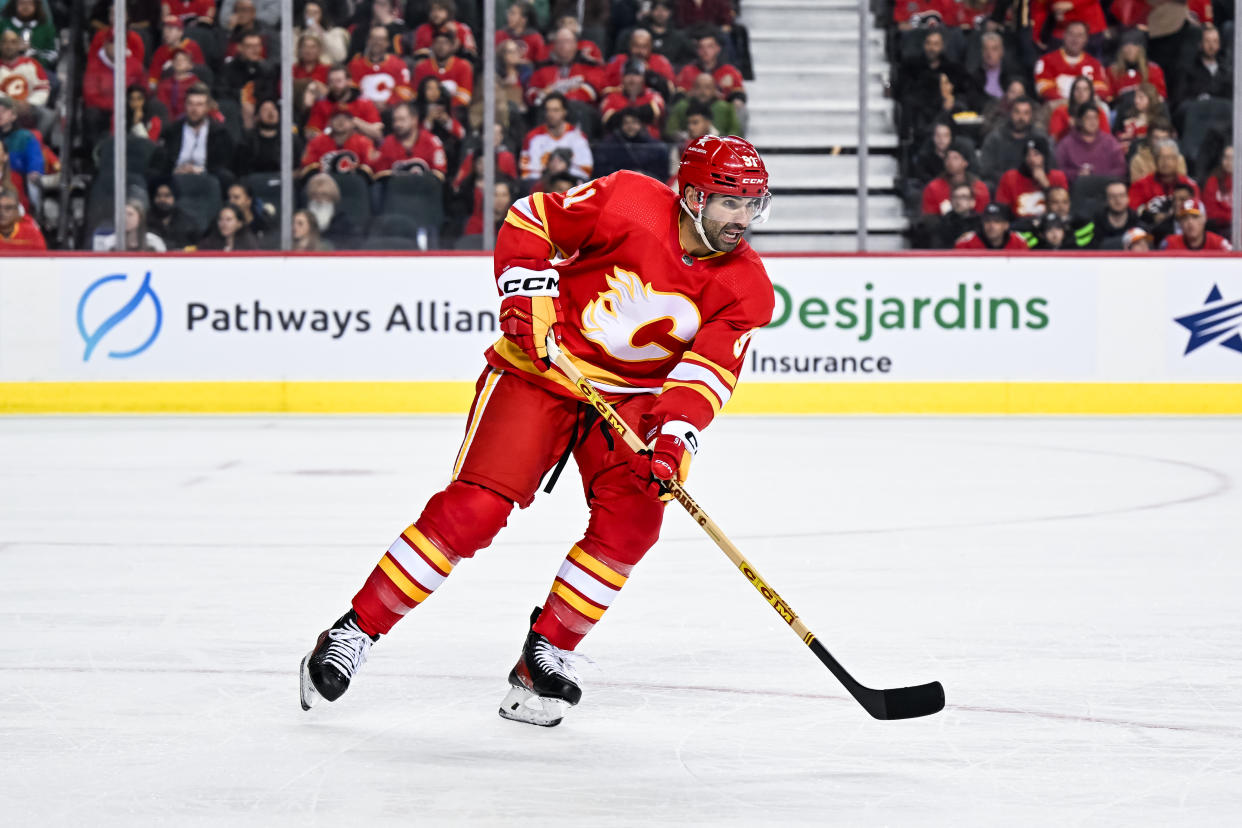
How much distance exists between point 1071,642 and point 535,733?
1333mm

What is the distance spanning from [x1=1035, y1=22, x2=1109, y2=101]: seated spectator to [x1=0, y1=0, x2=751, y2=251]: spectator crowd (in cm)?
200

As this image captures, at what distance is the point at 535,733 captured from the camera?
3.06 metres

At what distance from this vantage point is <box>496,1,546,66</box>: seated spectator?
9.69 meters

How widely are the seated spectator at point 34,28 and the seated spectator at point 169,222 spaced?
0.89 meters

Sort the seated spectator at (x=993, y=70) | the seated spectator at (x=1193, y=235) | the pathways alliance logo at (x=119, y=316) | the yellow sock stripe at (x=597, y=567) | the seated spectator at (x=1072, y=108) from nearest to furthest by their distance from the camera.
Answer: the yellow sock stripe at (x=597, y=567) < the pathways alliance logo at (x=119, y=316) < the seated spectator at (x=1193, y=235) < the seated spectator at (x=1072, y=108) < the seated spectator at (x=993, y=70)

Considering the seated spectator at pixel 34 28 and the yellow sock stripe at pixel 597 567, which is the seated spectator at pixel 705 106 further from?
the yellow sock stripe at pixel 597 567

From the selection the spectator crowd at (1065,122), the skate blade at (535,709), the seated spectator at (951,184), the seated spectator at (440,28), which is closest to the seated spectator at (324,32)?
the seated spectator at (440,28)

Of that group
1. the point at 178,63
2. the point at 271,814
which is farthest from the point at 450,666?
the point at 178,63

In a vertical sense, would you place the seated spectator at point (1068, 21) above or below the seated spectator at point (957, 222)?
above

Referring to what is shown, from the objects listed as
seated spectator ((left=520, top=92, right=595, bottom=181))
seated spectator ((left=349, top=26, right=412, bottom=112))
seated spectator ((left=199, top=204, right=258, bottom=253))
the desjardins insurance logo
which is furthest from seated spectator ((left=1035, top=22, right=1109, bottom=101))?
seated spectator ((left=199, top=204, right=258, bottom=253))

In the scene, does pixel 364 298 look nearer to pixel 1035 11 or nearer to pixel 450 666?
pixel 1035 11

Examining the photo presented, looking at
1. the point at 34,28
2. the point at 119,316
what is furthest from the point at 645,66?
the point at 34,28

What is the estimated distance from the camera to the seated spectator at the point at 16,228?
9352 mm

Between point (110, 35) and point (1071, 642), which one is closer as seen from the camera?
point (1071, 642)
